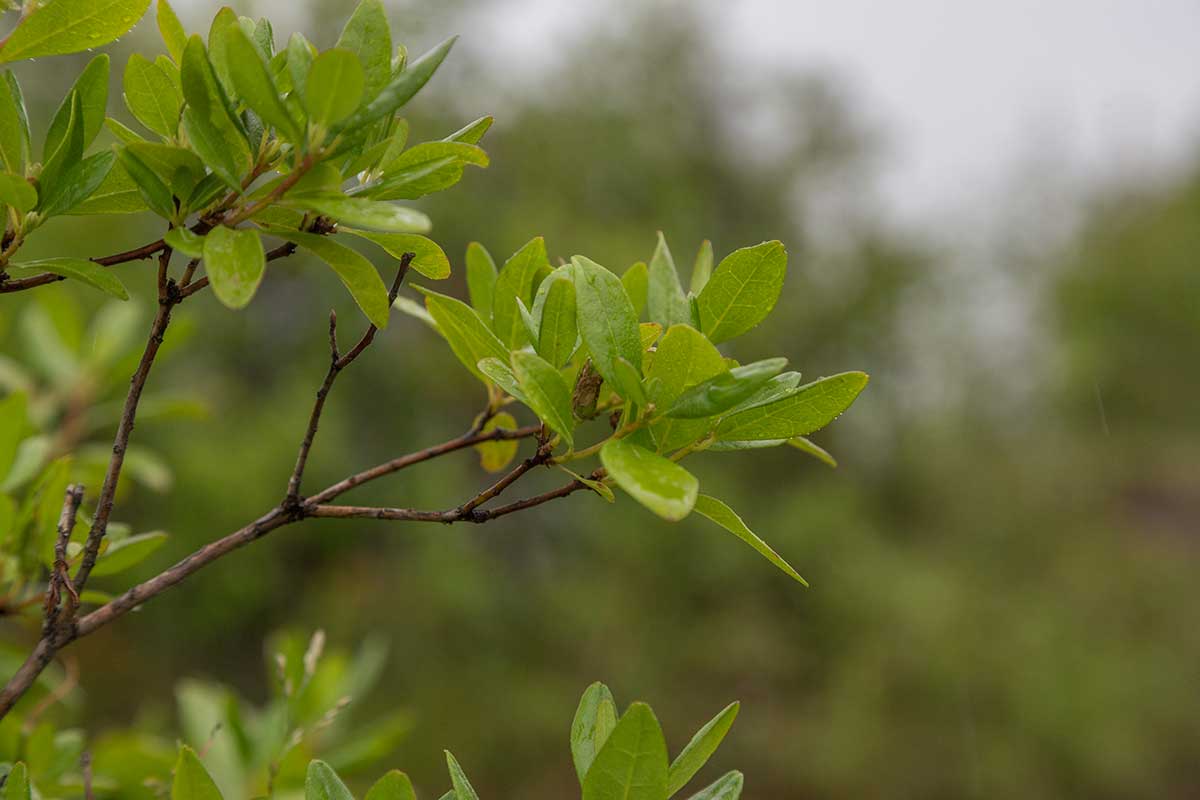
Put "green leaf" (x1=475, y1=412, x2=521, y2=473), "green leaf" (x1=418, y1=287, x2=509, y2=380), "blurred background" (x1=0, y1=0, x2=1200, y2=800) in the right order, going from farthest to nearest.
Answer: "blurred background" (x1=0, y1=0, x2=1200, y2=800)
"green leaf" (x1=475, y1=412, x2=521, y2=473)
"green leaf" (x1=418, y1=287, x2=509, y2=380)

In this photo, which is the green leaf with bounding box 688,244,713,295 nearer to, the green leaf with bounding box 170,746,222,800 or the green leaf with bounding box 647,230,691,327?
the green leaf with bounding box 647,230,691,327

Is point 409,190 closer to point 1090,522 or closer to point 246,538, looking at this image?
point 246,538

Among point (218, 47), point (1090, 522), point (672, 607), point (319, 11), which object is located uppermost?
point (218, 47)

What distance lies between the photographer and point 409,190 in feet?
1.22

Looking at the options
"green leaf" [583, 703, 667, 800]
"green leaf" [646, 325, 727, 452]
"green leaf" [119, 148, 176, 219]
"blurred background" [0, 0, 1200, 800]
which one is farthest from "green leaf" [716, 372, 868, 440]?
"blurred background" [0, 0, 1200, 800]

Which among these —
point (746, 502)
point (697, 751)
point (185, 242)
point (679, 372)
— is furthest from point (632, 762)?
point (746, 502)

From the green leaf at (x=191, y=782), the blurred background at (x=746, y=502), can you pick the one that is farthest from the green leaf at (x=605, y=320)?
the blurred background at (x=746, y=502)

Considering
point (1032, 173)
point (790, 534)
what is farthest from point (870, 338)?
point (1032, 173)

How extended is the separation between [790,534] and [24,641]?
3.45 meters

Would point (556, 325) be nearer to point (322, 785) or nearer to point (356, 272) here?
point (356, 272)

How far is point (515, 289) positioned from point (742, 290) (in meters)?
0.11

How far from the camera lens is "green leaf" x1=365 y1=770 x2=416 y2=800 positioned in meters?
0.37

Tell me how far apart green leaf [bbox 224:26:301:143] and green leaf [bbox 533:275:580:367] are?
0.38 feet

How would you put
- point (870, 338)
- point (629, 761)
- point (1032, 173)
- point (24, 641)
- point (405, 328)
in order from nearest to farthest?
1. point (629, 761)
2. point (24, 641)
3. point (405, 328)
4. point (870, 338)
5. point (1032, 173)
